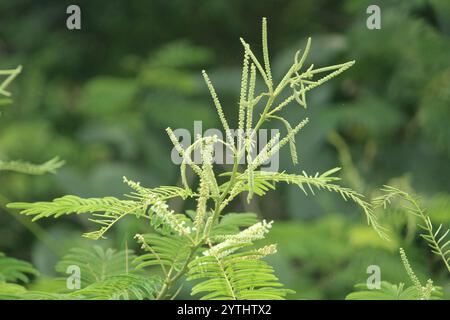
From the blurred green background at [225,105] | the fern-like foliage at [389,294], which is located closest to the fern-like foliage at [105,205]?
the fern-like foliage at [389,294]

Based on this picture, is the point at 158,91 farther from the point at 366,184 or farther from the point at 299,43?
the point at 366,184

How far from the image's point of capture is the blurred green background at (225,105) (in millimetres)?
1380

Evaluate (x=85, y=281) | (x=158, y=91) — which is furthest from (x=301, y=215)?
(x=85, y=281)

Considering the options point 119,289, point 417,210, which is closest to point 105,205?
point 119,289

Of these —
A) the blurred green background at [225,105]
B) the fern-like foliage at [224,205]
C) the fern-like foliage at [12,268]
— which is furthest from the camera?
the blurred green background at [225,105]

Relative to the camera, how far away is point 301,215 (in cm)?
169

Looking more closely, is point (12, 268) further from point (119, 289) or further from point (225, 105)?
Answer: point (225, 105)

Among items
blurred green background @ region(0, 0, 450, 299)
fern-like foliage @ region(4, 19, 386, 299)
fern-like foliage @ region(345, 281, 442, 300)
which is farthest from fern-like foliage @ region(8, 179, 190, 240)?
blurred green background @ region(0, 0, 450, 299)

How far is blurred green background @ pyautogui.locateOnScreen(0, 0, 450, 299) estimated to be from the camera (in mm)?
1380

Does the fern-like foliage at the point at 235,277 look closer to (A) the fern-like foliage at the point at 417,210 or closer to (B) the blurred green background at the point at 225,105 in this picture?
(A) the fern-like foliage at the point at 417,210

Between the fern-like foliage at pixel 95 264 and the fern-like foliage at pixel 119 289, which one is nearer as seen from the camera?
the fern-like foliage at pixel 119 289
